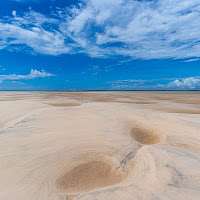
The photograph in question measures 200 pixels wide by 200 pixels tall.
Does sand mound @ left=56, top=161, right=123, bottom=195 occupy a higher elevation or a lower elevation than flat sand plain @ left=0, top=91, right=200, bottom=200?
lower

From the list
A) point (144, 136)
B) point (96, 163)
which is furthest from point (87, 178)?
point (144, 136)

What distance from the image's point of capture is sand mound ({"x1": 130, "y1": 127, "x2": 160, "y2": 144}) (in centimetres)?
645

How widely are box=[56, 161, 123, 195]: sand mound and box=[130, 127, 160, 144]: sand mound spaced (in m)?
2.75

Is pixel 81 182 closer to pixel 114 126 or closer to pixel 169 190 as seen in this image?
pixel 169 190

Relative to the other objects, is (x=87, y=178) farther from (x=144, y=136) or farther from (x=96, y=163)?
(x=144, y=136)

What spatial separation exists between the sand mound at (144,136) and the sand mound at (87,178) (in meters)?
2.75

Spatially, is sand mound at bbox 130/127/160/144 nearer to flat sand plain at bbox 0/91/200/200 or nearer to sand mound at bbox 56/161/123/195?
flat sand plain at bbox 0/91/200/200

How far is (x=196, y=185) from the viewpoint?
316cm

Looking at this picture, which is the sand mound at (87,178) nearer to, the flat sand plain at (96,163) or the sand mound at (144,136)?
the flat sand plain at (96,163)

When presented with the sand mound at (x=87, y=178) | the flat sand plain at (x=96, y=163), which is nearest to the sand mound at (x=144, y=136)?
the flat sand plain at (x=96, y=163)

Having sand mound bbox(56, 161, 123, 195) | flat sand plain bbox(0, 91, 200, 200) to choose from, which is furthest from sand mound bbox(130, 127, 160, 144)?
sand mound bbox(56, 161, 123, 195)

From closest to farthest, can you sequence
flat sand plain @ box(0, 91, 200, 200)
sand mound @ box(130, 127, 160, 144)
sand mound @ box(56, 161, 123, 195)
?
1. flat sand plain @ box(0, 91, 200, 200)
2. sand mound @ box(56, 161, 123, 195)
3. sand mound @ box(130, 127, 160, 144)

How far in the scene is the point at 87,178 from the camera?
3871 millimetres

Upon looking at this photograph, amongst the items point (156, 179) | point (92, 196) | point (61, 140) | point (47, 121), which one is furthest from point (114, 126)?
point (92, 196)
